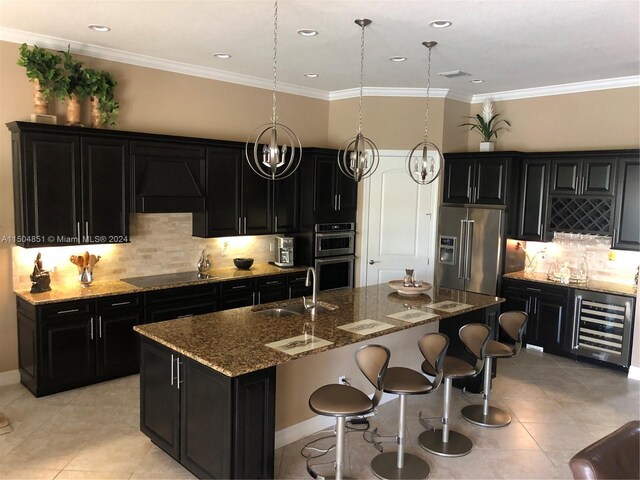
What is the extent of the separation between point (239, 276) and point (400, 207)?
245 centimetres

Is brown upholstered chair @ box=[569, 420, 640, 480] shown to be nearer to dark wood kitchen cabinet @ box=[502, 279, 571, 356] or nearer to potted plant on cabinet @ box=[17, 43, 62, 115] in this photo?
dark wood kitchen cabinet @ box=[502, 279, 571, 356]

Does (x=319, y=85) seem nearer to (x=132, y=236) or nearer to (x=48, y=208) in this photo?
(x=132, y=236)

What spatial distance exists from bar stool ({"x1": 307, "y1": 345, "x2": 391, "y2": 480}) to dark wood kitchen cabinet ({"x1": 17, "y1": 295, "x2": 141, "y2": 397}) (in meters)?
2.59

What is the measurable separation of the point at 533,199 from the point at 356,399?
432 cm

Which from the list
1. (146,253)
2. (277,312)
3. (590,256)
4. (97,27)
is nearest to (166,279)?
(146,253)

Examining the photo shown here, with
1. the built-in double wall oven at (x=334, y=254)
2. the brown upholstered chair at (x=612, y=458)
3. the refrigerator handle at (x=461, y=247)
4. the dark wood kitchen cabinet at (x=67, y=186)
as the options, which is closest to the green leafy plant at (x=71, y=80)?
the dark wood kitchen cabinet at (x=67, y=186)

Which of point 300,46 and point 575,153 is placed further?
point 575,153

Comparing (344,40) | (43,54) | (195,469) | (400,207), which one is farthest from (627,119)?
(43,54)

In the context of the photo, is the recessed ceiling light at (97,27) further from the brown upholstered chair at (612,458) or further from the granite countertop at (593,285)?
the granite countertop at (593,285)

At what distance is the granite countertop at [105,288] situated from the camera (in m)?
4.64

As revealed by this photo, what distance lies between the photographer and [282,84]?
22.0ft

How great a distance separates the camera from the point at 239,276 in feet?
19.4

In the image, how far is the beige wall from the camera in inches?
235

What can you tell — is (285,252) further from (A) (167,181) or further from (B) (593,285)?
(B) (593,285)
